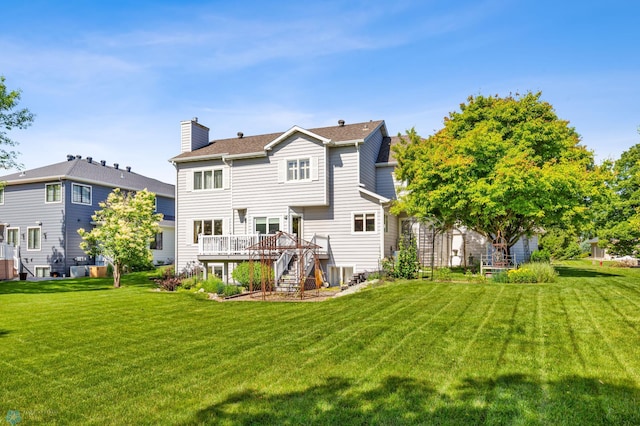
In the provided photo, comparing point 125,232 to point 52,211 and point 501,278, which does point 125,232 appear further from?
point 501,278

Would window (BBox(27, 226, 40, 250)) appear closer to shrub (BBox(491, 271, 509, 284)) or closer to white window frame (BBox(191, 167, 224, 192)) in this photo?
white window frame (BBox(191, 167, 224, 192))

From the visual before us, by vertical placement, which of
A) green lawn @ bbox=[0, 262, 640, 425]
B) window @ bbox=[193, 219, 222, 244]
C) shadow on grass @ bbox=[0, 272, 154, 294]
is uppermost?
window @ bbox=[193, 219, 222, 244]

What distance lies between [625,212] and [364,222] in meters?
23.1

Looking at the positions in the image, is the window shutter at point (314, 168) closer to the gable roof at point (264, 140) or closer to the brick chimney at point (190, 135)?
the gable roof at point (264, 140)

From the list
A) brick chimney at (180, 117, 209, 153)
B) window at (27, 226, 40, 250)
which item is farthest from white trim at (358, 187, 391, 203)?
window at (27, 226, 40, 250)

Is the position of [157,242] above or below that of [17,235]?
below

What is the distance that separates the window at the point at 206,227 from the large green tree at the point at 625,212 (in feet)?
88.2

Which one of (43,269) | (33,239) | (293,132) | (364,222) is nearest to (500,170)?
(364,222)

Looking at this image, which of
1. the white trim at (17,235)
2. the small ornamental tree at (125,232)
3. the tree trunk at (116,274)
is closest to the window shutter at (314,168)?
the small ornamental tree at (125,232)

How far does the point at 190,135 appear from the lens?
85.8ft

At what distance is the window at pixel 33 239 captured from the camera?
29.9 metres

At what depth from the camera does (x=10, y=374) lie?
704 centimetres

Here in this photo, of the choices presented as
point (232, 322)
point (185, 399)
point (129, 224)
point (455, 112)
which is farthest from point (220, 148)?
point (185, 399)

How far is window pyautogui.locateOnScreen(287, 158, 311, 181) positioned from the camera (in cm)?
2191
